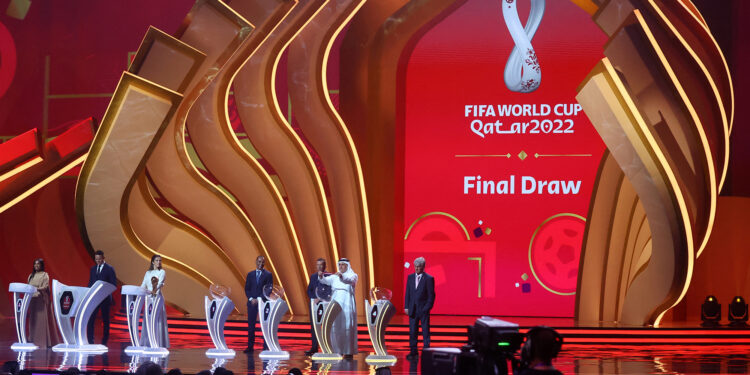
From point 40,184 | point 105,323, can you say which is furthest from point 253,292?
point 40,184

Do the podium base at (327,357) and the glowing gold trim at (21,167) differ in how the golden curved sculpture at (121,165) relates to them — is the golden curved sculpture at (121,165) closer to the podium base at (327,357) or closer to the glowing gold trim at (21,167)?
the glowing gold trim at (21,167)

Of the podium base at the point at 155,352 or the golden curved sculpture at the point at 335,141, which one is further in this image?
the golden curved sculpture at the point at 335,141

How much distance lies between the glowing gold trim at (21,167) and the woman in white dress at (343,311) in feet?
23.3

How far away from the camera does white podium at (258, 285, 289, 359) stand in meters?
11.8

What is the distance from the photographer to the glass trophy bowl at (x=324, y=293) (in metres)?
11.5

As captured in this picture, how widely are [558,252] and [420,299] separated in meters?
6.34

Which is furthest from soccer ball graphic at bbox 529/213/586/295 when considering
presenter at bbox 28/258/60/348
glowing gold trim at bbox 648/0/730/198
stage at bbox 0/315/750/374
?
presenter at bbox 28/258/60/348

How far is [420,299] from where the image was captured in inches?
466

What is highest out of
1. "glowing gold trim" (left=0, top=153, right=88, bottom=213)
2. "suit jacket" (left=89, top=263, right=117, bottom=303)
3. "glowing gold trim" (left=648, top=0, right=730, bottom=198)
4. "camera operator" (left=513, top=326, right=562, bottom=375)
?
"glowing gold trim" (left=648, top=0, right=730, bottom=198)

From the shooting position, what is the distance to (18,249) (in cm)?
1859

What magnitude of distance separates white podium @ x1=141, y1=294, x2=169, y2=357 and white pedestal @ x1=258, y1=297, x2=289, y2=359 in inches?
52.8

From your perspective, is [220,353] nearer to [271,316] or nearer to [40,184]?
[271,316]

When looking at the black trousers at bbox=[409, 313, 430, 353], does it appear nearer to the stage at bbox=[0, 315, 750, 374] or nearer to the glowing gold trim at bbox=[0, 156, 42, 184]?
the stage at bbox=[0, 315, 750, 374]

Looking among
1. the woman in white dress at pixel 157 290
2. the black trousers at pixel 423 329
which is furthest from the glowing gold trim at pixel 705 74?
the woman in white dress at pixel 157 290
